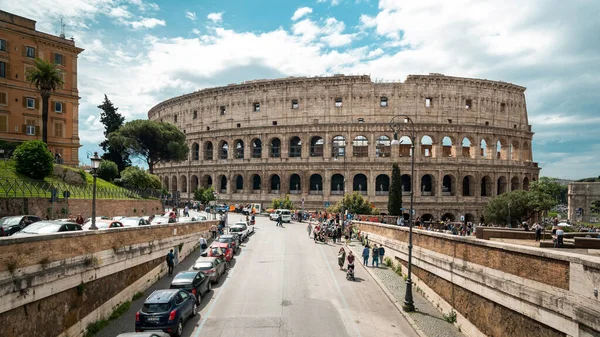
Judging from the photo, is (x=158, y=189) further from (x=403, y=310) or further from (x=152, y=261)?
(x=403, y=310)

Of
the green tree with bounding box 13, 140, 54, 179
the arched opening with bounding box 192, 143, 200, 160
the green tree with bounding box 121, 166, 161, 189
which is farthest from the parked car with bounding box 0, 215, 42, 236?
the arched opening with bounding box 192, 143, 200, 160

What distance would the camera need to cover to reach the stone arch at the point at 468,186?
176 feet

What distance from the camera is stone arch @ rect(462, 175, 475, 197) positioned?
5356 cm

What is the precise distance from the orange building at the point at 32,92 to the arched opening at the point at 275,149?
25.6 m

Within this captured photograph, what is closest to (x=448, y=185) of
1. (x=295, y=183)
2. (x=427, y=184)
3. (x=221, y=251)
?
(x=427, y=184)

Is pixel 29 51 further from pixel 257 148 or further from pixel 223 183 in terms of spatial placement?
pixel 223 183

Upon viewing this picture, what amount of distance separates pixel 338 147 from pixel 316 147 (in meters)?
3.30

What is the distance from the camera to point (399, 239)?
2216 centimetres

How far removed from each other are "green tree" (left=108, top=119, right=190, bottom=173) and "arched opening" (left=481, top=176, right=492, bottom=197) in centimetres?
4408

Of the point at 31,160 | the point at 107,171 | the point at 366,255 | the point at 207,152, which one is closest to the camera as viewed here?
the point at 366,255

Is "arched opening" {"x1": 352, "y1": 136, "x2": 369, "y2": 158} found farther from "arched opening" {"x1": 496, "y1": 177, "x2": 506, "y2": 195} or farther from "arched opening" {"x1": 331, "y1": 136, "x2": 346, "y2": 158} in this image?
"arched opening" {"x1": 496, "y1": 177, "x2": 506, "y2": 195}

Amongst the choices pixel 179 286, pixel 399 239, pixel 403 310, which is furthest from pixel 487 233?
pixel 179 286

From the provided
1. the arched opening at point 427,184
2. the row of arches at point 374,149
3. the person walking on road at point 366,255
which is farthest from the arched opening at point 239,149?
the person walking on road at point 366,255

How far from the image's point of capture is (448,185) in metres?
55.2
